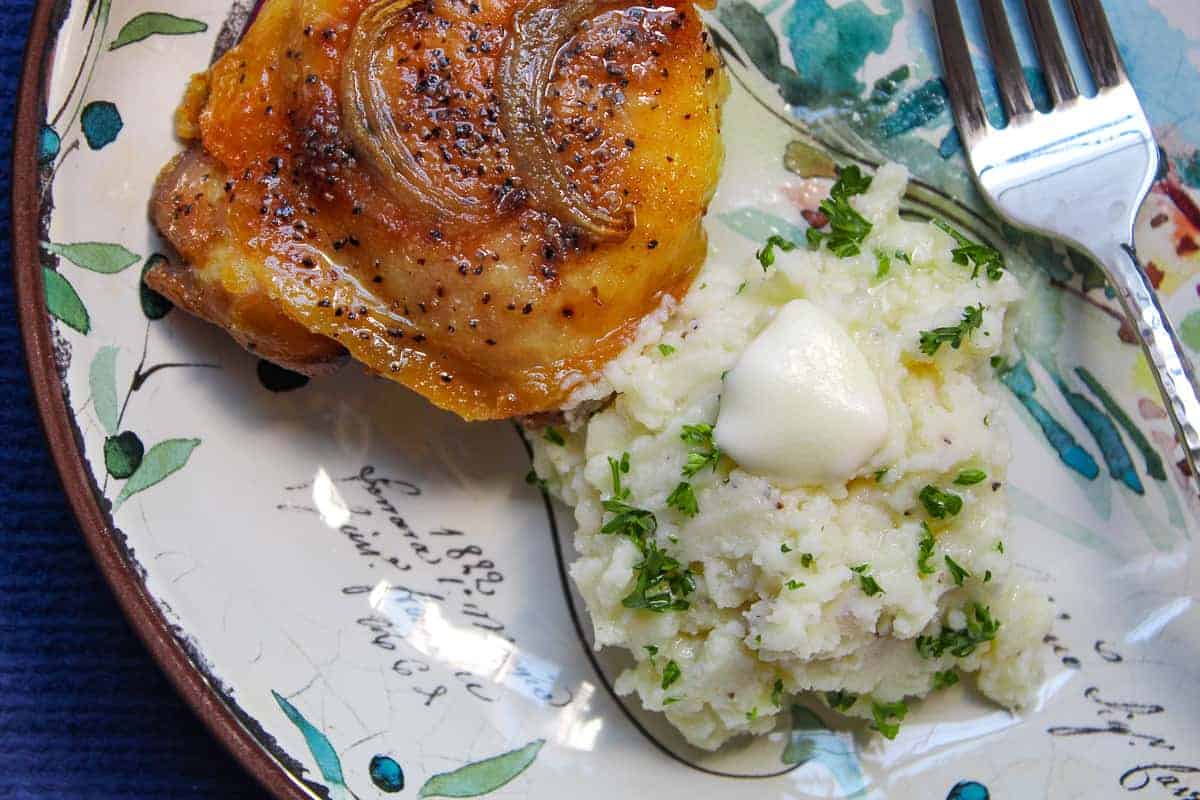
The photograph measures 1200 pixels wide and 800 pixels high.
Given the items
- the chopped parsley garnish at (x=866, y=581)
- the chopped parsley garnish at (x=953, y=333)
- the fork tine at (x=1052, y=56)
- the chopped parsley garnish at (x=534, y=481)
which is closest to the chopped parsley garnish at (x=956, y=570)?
the chopped parsley garnish at (x=866, y=581)

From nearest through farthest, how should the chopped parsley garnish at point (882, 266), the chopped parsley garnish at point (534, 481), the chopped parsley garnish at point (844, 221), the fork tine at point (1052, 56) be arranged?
the chopped parsley garnish at point (882, 266) → the chopped parsley garnish at point (844, 221) → the fork tine at point (1052, 56) → the chopped parsley garnish at point (534, 481)

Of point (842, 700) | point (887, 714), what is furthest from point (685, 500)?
point (887, 714)

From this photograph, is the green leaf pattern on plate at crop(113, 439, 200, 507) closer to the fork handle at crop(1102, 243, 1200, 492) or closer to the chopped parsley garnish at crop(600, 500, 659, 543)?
the chopped parsley garnish at crop(600, 500, 659, 543)

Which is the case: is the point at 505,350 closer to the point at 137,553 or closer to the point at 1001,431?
the point at 137,553

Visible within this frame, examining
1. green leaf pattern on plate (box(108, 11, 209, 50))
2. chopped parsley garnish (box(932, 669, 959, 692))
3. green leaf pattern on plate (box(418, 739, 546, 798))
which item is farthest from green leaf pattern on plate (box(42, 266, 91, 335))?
chopped parsley garnish (box(932, 669, 959, 692))

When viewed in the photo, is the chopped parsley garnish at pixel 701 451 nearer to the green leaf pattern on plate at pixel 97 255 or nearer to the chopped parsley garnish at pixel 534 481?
the chopped parsley garnish at pixel 534 481

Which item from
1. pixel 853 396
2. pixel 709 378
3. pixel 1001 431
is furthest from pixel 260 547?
pixel 1001 431

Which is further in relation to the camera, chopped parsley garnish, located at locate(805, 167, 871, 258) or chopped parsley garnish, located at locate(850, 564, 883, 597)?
chopped parsley garnish, located at locate(805, 167, 871, 258)
